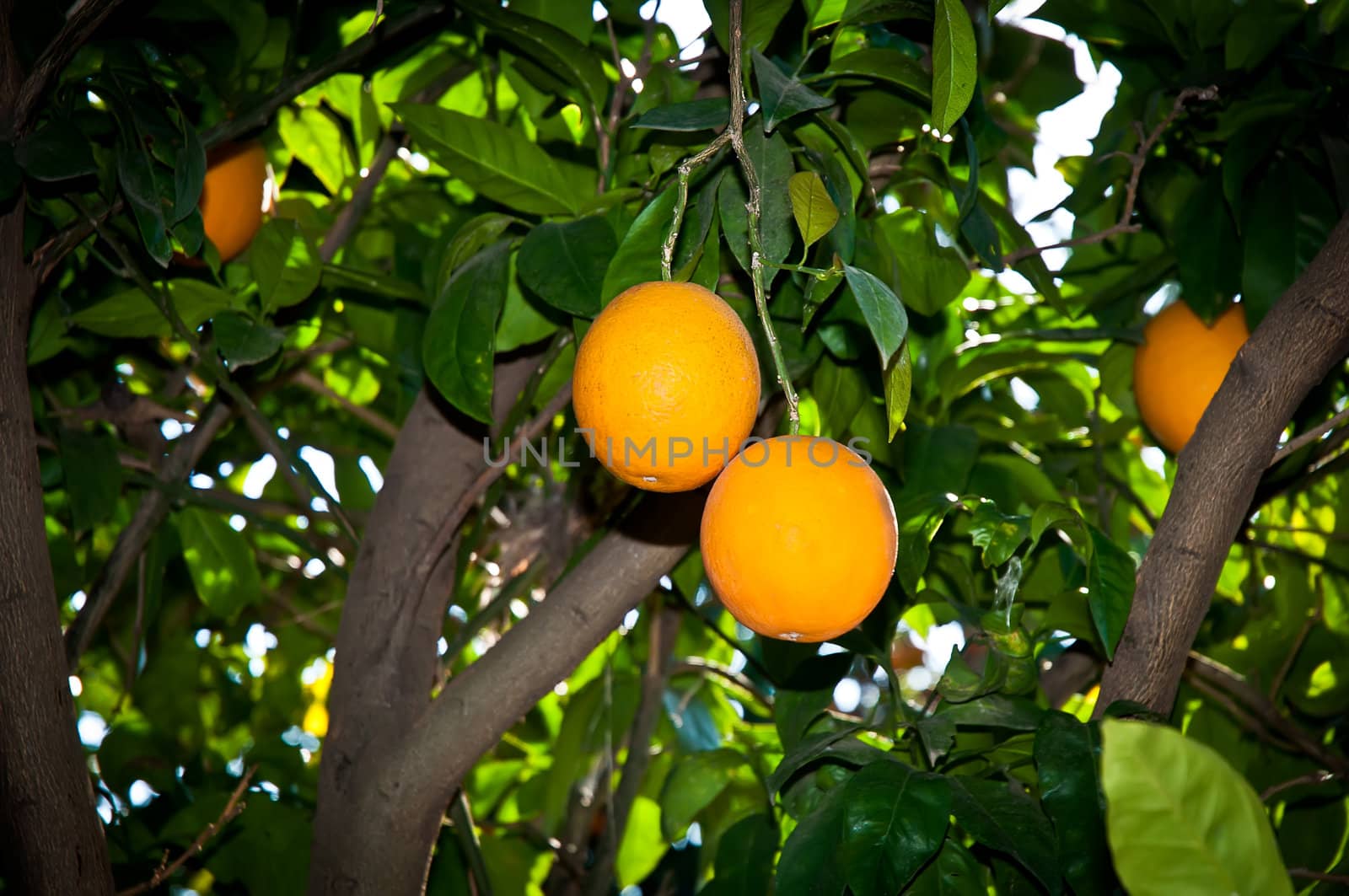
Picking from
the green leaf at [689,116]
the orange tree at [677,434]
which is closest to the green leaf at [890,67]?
the orange tree at [677,434]

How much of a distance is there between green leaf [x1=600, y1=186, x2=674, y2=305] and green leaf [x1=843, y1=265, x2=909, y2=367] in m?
0.19

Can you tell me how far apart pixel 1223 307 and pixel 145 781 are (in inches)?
53.6

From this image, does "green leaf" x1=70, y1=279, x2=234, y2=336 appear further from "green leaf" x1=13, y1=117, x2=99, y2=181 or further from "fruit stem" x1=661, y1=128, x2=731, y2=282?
"fruit stem" x1=661, y1=128, x2=731, y2=282

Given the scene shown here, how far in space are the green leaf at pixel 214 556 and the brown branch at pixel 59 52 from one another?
1.83ft

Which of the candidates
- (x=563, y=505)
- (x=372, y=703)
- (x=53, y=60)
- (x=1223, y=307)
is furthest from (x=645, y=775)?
(x=53, y=60)

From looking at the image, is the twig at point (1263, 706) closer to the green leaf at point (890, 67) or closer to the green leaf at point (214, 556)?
the green leaf at point (890, 67)

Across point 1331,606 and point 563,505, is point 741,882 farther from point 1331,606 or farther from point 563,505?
point 1331,606

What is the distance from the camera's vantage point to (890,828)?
0.78 m

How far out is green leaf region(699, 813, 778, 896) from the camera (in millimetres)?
1095

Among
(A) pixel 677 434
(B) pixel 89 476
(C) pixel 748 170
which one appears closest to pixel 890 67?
(C) pixel 748 170

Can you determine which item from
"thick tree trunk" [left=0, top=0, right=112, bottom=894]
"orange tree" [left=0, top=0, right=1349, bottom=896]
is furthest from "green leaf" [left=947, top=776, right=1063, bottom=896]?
"thick tree trunk" [left=0, top=0, right=112, bottom=894]

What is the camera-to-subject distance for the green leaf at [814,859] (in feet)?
2.70

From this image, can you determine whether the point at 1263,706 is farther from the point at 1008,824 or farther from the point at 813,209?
the point at 813,209

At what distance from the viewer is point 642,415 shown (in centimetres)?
65
